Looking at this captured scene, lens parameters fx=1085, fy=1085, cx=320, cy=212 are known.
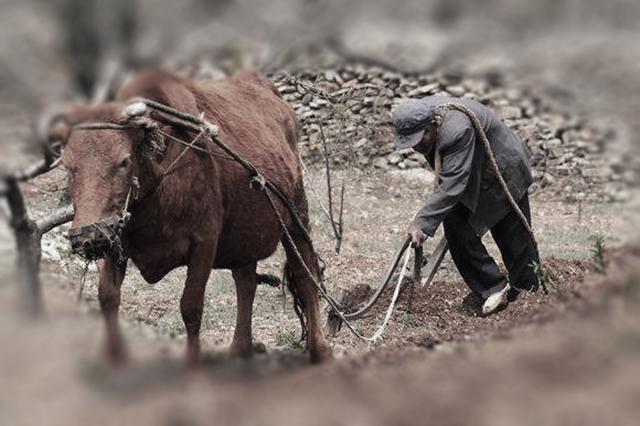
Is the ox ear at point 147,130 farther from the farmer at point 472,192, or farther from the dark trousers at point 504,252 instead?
the dark trousers at point 504,252

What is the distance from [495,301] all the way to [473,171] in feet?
4.29

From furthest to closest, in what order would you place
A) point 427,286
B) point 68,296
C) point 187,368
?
point 427,286
point 68,296
point 187,368

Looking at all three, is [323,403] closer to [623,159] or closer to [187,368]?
[187,368]

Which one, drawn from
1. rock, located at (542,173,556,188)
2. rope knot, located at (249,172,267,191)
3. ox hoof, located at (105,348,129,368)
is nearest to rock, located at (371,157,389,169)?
rock, located at (542,173,556,188)

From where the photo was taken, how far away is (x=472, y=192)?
362 inches

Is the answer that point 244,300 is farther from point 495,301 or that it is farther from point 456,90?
point 456,90

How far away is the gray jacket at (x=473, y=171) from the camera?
334 inches

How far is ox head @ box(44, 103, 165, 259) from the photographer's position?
A: 6066mm

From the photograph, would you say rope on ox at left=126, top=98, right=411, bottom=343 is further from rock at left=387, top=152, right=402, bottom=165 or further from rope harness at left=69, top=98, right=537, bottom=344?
rock at left=387, top=152, right=402, bottom=165

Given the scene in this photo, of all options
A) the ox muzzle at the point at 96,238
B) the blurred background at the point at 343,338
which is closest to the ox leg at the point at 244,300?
the blurred background at the point at 343,338

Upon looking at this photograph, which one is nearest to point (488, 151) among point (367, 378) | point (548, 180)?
point (367, 378)

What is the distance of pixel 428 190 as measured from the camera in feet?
68.6

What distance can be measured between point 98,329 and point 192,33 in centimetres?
170

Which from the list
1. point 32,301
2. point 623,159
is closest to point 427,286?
point 623,159
